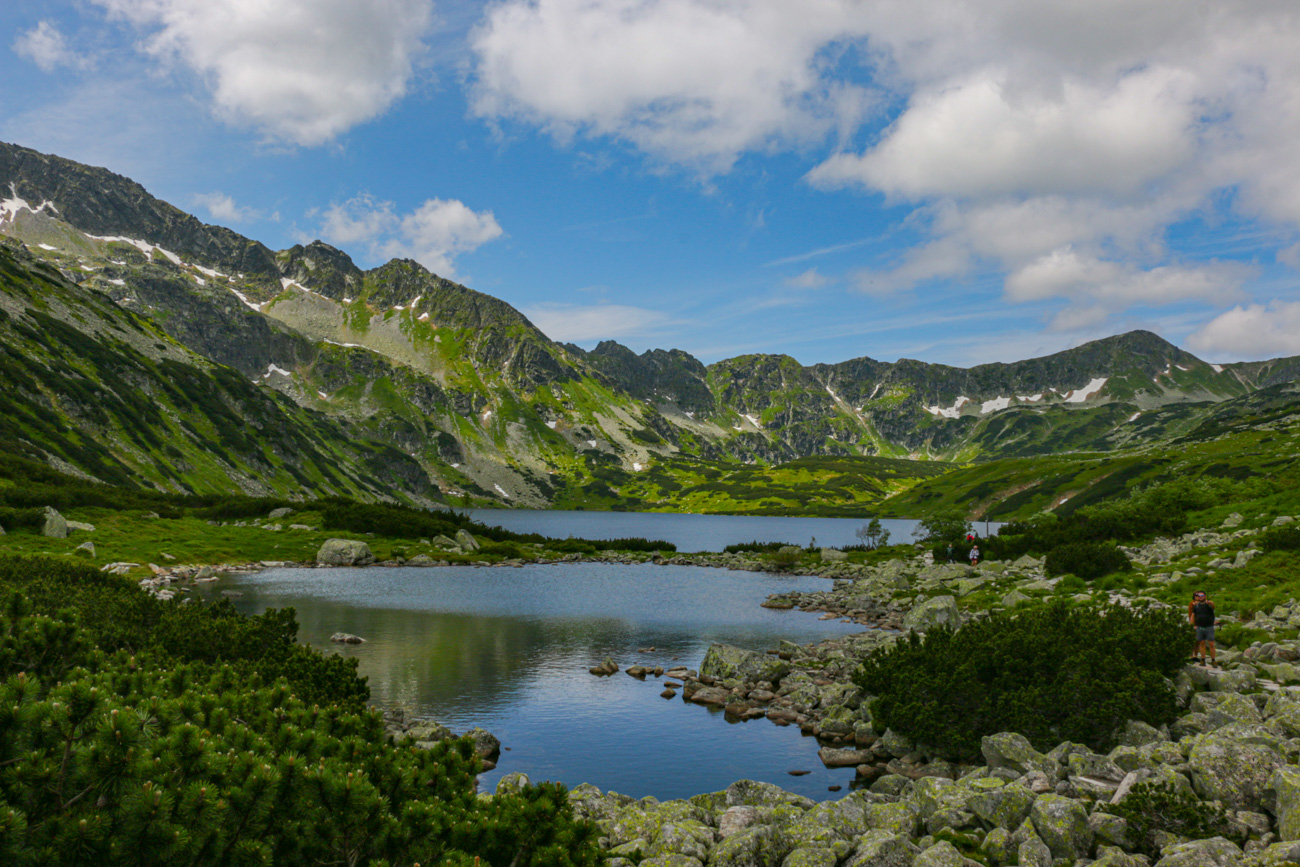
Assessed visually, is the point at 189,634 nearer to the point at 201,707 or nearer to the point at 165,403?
the point at 201,707

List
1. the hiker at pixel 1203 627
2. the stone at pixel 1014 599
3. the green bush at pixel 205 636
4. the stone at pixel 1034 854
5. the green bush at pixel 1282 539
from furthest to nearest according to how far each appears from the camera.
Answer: the stone at pixel 1014 599 < the green bush at pixel 1282 539 < the hiker at pixel 1203 627 < the green bush at pixel 205 636 < the stone at pixel 1034 854

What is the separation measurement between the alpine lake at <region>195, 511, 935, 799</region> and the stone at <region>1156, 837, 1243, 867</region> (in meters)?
11.3

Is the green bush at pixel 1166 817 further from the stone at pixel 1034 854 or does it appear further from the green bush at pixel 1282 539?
the green bush at pixel 1282 539

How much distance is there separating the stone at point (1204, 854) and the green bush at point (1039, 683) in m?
10.3

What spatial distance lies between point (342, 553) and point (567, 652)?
5659cm

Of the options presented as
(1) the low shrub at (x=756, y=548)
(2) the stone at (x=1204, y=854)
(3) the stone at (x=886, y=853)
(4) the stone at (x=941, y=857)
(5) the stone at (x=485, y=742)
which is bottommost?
(1) the low shrub at (x=756, y=548)

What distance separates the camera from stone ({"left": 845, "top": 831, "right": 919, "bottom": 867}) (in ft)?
44.4

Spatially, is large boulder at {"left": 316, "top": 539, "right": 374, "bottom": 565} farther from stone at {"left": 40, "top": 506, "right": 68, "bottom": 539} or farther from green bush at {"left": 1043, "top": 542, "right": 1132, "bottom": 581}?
green bush at {"left": 1043, "top": 542, "right": 1132, "bottom": 581}

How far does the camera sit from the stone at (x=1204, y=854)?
11.5 m

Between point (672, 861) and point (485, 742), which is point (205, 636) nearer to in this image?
point (485, 742)

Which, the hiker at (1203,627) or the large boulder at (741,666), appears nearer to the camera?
the hiker at (1203,627)

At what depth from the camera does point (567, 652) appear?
143ft

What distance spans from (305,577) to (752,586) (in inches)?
2034

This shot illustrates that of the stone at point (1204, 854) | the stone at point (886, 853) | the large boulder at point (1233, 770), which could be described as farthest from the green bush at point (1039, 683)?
the stone at point (886, 853)
